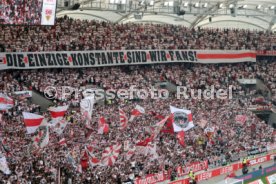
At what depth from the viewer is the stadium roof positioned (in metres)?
44.3

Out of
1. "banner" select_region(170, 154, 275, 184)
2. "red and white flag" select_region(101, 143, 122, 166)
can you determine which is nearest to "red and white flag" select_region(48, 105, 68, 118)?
"red and white flag" select_region(101, 143, 122, 166)

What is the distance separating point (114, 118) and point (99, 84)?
4.94 meters

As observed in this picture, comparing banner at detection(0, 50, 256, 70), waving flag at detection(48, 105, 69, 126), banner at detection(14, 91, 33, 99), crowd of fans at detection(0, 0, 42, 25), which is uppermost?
crowd of fans at detection(0, 0, 42, 25)

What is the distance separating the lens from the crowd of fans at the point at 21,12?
86.2ft

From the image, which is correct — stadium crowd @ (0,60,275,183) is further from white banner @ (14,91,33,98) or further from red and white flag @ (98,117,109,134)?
red and white flag @ (98,117,109,134)

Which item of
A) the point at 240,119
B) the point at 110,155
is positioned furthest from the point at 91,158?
the point at 240,119

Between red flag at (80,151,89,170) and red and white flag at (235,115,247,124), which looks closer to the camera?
red flag at (80,151,89,170)

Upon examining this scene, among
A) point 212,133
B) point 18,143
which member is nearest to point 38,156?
point 18,143

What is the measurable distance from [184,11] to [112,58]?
7.83 m

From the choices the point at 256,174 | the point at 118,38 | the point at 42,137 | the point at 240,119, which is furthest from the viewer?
the point at 118,38

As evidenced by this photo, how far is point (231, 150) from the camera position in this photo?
37.1 metres

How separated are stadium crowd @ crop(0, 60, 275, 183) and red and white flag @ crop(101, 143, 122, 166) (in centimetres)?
98

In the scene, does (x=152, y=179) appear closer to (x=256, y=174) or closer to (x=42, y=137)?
(x=256, y=174)
